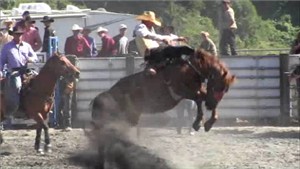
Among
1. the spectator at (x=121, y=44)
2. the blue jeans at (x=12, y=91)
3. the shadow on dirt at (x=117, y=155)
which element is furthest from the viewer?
the spectator at (x=121, y=44)

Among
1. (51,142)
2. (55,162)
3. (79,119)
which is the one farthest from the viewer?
(79,119)

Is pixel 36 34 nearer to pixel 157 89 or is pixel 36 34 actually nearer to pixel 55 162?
pixel 55 162

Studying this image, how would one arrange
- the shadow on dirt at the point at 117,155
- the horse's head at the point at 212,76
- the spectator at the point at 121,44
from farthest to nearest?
1. the spectator at the point at 121,44
2. the horse's head at the point at 212,76
3. the shadow on dirt at the point at 117,155

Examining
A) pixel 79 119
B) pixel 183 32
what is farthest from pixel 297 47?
pixel 183 32

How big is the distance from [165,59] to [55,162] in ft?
8.02

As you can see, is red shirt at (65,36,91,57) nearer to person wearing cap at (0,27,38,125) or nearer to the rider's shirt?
person wearing cap at (0,27,38,125)

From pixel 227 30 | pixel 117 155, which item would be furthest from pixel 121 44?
pixel 117 155

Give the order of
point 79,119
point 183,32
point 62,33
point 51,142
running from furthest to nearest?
1. point 183,32
2. point 62,33
3. point 79,119
4. point 51,142

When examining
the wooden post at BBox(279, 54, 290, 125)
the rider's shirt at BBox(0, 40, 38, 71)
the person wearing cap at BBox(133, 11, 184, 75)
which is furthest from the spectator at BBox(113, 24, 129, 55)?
the person wearing cap at BBox(133, 11, 184, 75)

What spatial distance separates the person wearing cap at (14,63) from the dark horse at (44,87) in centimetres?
14

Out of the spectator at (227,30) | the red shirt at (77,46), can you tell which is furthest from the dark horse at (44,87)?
the spectator at (227,30)

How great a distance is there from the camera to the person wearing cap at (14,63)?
14734mm

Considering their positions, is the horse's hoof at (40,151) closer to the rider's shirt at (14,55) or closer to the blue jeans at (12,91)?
the blue jeans at (12,91)

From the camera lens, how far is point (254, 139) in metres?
15.5
